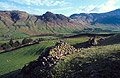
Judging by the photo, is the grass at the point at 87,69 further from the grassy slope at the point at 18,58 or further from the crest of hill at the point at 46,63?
the grassy slope at the point at 18,58

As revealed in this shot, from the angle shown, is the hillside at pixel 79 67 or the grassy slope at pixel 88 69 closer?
the grassy slope at pixel 88 69

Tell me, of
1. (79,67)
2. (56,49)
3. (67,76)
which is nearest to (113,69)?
(79,67)

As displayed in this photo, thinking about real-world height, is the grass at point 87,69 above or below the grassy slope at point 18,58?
above

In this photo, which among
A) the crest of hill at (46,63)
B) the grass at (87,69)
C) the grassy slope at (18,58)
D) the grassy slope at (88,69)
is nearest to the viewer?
the grassy slope at (88,69)

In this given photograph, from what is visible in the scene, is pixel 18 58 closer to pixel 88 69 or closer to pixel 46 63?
pixel 46 63

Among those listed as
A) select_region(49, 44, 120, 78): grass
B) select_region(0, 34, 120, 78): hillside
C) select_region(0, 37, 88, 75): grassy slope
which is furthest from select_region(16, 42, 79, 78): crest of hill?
select_region(0, 37, 88, 75): grassy slope

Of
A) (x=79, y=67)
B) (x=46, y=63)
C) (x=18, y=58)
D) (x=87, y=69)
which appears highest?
(x=87, y=69)

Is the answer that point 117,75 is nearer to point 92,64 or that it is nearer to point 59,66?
point 92,64

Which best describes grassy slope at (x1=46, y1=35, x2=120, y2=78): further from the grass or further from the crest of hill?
the crest of hill

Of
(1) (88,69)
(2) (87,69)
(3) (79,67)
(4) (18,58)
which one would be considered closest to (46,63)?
(3) (79,67)

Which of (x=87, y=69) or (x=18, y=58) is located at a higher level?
(x=87, y=69)

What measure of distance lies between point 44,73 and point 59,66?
10.4 feet

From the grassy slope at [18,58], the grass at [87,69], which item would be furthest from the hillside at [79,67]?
the grassy slope at [18,58]

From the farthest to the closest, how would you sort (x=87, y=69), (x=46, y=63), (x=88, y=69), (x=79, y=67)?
(x=46, y=63) → (x=79, y=67) → (x=87, y=69) → (x=88, y=69)
